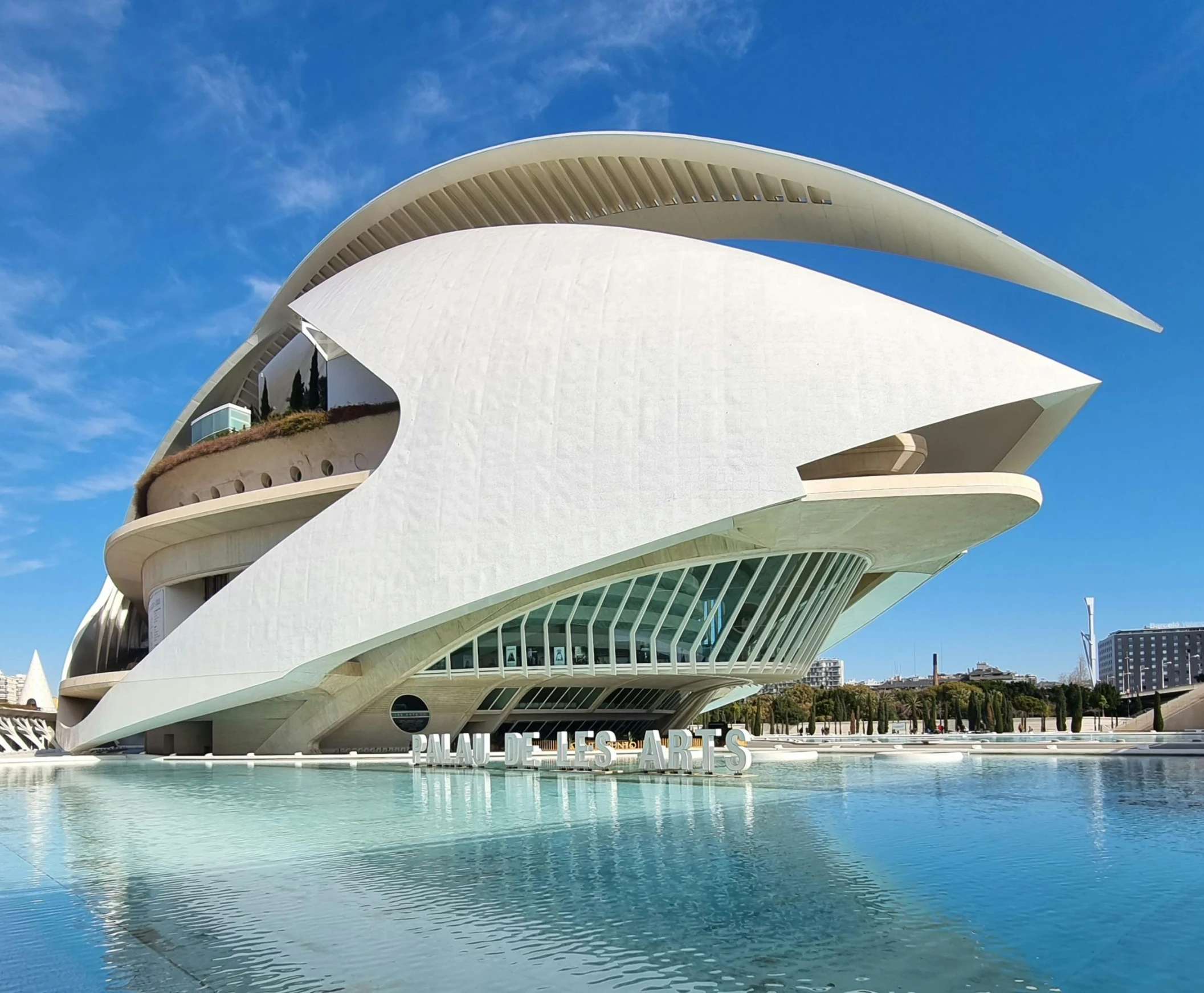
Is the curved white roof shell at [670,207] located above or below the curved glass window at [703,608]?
above

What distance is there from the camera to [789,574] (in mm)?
25859

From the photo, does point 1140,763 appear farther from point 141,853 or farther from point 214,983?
point 214,983

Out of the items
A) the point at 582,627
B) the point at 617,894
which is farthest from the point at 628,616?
the point at 617,894

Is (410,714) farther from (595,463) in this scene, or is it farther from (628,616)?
(595,463)

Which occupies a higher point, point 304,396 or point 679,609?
point 304,396

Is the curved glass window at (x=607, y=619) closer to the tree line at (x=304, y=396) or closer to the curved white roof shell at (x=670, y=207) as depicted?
the curved white roof shell at (x=670, y=207)

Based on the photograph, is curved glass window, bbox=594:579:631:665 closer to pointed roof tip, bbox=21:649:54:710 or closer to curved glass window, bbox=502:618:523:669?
curved glass window, bbox=502:618:523:669

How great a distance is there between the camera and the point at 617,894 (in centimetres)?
830

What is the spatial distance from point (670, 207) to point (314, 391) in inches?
547

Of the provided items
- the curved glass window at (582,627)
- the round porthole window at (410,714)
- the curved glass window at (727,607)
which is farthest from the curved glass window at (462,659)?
the curved glass window at (727,607)

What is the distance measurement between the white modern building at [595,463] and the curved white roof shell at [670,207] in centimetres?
10

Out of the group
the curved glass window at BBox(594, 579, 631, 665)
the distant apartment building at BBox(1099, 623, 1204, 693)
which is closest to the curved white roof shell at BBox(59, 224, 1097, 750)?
the curved glass window at BBox(594, 579, 631, 665)

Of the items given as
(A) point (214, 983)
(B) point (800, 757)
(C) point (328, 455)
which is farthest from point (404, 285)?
(A) point (214, 983)

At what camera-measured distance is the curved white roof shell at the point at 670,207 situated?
24422 millimetres
